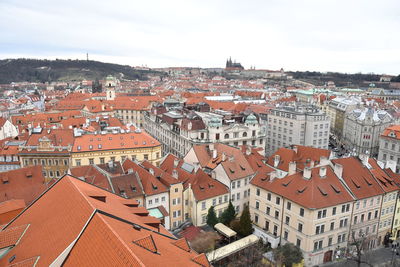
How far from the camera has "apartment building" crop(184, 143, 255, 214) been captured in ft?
166

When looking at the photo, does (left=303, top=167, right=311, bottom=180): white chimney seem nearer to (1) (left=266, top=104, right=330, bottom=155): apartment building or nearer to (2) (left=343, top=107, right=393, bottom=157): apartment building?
(1) (left=266, top=104, right=330, bottom=155): apartment building

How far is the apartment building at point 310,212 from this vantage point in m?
38.8

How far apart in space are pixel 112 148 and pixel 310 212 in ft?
138

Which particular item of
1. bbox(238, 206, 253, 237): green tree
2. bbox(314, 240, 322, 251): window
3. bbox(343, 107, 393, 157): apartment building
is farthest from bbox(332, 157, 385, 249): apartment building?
bbox(343, 107, 393, 157): apartment building

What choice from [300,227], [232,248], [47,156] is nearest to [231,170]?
[232,248]

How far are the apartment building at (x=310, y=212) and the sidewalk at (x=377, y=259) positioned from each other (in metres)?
1.20

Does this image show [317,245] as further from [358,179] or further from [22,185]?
[22,185]

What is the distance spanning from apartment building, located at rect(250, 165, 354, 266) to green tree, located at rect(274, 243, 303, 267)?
1237 millimetres

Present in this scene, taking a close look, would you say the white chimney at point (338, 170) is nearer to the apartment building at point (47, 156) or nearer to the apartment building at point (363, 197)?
the apartment building at point (363, 197)

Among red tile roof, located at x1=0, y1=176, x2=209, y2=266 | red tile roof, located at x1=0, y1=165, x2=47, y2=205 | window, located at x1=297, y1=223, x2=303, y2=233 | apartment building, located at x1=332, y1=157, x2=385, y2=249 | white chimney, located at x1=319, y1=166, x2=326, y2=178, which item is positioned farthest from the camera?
red tile roof, located at x1=0, y1=165, x2=47, y2=205

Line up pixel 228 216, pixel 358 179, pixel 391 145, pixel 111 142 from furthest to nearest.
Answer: pixel 391 145
pixel 111 142
pixel 228 216
pixel 358 179

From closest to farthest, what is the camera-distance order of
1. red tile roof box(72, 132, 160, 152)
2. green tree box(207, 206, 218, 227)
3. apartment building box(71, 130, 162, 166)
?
green tree box(207, 206, 218, 227), apartment building box(71, 130, 162, 166), red tile roof box(72, 132, 160, 152)

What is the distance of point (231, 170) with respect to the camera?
50.8 meters

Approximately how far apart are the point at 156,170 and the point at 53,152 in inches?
976
